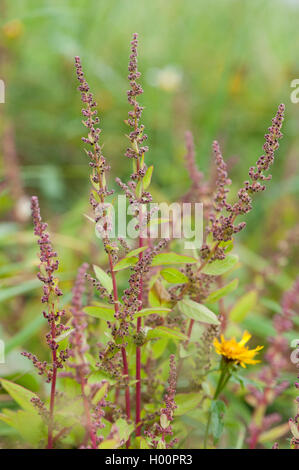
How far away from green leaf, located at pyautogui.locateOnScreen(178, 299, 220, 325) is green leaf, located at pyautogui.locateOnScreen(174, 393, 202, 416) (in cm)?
15

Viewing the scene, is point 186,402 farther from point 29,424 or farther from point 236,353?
point 29,424

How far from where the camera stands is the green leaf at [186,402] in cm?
84

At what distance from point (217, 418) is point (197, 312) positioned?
0.19 meters

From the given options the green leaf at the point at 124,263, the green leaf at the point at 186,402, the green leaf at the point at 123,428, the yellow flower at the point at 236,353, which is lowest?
the green leaf at the point at 123,428

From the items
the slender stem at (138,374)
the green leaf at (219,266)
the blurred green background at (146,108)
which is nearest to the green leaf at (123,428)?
the slender stem at (138,374)

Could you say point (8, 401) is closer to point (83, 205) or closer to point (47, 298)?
point (47, 298)

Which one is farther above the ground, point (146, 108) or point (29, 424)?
point (146, 108)

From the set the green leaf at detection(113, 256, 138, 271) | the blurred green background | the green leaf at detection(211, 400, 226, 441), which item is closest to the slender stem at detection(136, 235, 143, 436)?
the green leaf at detection(113, 256, 138, 271)

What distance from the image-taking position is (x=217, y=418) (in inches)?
32.8

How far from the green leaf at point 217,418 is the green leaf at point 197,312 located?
0.50 ft

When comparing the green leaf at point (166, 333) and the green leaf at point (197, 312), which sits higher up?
the green leaf at point (197, 312)

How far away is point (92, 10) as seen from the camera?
108 inches

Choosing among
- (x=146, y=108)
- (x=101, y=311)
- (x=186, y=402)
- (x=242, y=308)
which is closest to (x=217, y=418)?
(x=186, y=402)

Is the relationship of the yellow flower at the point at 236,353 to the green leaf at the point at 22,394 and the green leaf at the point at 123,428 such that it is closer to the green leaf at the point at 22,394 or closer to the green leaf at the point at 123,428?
the green leaf at the point at 123,428
